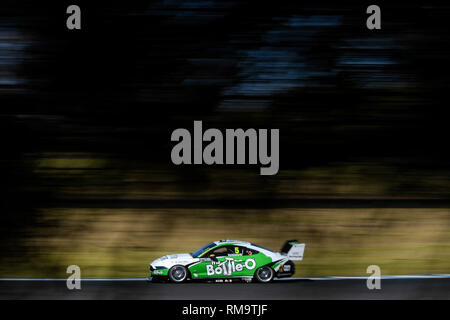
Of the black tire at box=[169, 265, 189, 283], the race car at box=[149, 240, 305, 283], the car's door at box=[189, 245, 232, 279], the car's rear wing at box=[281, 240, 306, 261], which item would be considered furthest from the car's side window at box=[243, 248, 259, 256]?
the black tire at box=[169, 265, 189, 283]

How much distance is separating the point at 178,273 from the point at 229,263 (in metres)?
0.48

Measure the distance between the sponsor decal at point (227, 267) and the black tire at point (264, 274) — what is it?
0.10m

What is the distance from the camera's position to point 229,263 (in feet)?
12.6

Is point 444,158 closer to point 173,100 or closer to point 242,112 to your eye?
point 242,112

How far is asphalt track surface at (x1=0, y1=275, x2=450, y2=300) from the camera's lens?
358 centimetres

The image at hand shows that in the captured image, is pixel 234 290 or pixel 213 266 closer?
pixel 234 290

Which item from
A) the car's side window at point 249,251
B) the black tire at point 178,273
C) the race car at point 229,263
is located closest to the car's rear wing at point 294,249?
the race car at point 229,263

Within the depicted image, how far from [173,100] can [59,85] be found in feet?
3.48

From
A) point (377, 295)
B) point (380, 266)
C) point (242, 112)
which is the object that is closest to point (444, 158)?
point (380, 266)

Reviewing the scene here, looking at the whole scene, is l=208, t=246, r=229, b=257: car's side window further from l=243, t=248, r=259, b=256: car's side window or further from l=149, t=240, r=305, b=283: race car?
l=243, t=248, r=259, b=256: car's side window

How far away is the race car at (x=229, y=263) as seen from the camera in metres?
3.64

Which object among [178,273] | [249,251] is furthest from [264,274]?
[178,273]

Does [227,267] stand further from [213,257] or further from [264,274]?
[264,274]

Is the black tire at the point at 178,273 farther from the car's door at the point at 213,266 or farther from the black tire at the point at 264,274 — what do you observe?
the black tire at the point at 264,274
